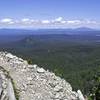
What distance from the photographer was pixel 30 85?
24.6 meters

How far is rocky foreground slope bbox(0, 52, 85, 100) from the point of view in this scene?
73.9 ft

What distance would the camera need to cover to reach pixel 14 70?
27.2 m

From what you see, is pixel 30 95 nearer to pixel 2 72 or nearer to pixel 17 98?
pixel 17 98

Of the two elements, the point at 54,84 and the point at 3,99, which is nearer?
the point at 3,99

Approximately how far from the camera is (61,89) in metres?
24.5

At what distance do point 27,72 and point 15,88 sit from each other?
3409 mm

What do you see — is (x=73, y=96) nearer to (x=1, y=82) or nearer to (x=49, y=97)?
(x=49, y=97)

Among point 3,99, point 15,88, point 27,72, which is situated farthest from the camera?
point 27,72

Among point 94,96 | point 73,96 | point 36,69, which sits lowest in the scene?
point 94,96

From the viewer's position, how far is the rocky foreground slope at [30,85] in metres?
22.5

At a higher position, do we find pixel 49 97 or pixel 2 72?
pixel 2 72

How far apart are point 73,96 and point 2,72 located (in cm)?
596

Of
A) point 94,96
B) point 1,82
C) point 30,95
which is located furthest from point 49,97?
point 94,96

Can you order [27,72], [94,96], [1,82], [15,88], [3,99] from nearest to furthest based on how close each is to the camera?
[3,99], [1,82], [15,88], [27,72], [94,96]
